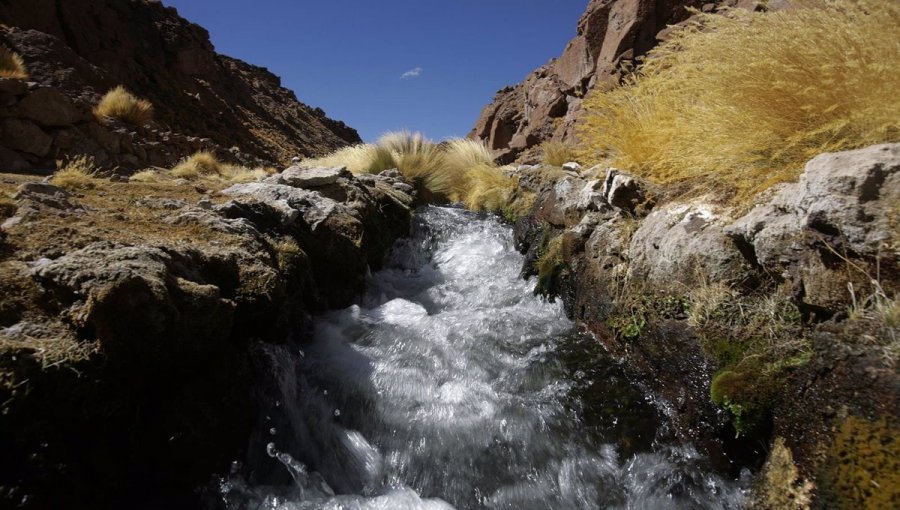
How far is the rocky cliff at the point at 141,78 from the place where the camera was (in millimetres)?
6602

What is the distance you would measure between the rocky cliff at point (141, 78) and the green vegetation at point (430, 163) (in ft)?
12.3

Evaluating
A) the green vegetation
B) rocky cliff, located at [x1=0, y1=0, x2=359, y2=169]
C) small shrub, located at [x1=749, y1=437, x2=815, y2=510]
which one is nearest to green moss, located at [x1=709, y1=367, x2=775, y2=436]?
small shrub, located at [x1=749, y1=437, x2=815, y2=510]

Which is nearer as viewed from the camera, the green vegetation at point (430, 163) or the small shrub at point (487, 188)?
the small shrub at point (487, 188)

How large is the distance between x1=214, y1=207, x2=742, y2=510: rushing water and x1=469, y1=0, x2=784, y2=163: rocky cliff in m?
3.97

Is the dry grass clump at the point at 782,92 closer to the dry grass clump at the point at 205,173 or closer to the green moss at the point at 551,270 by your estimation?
the green moss at the point at 551,270

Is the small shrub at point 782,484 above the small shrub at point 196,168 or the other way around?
the other way around

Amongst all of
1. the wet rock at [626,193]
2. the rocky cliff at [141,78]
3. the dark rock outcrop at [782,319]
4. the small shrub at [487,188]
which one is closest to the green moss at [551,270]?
the wet rock at [626,193]

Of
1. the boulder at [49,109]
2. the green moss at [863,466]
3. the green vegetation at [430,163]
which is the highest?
the boulder at [49,109]

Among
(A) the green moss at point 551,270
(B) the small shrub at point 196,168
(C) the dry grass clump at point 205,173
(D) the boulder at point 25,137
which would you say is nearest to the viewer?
(A) the green moss at point 551,270

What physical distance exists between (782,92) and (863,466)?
1.86 metres

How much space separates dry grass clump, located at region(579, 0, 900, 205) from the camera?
202 centimetres

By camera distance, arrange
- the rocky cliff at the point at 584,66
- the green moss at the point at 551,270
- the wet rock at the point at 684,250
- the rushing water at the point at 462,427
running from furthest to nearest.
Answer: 1. the rocky cliff at the point at 584,66
2. the green moss at the point at 551,270
3. the wet rock at the point at 684,250
4. the rushing water at the point at 462,427

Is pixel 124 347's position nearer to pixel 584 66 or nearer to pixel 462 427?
pixel 462 427

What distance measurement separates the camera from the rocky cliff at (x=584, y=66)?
806 cm
